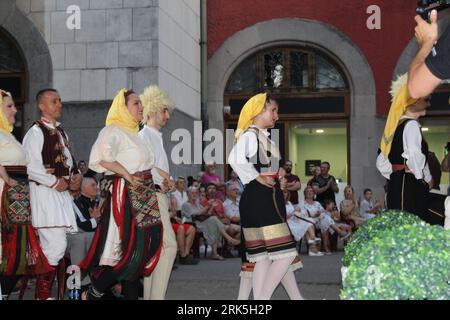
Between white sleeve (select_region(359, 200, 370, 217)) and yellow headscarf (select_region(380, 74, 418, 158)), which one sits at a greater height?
yellow headscarf (select_region(380, 74, 418, 158))

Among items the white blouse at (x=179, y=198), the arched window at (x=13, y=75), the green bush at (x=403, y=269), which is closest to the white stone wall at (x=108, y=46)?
the arched window at (x=13, y=75)

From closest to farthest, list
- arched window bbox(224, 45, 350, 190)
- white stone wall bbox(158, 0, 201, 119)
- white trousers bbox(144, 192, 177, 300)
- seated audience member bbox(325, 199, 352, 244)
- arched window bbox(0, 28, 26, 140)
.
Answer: white trousers bbox(144, 192, 177, 300) < seated audience member bbox(325, 199, 352, 244) < white stone wall bbox(158, 0, 201, 119) < arched window bbox(0, 28, 26, 140) < arched window bbox(224, 45, 350, 190)

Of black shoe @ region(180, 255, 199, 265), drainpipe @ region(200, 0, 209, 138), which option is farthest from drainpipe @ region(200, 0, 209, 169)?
black shoe @ region(180, 255, 199, 265)

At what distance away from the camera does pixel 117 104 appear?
23.9ft

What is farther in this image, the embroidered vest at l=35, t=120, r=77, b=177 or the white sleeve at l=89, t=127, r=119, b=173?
the embroidered vest at l=35, t=120, r=77, b=177

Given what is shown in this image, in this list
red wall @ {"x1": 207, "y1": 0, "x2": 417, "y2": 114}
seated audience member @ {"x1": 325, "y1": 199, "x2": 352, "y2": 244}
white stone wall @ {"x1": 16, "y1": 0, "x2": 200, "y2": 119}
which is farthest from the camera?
red wall @ {"x1": 207, "y1": 0, "x2": 417, "y2": 114}

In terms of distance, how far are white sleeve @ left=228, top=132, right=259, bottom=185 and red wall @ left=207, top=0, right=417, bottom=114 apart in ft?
34.5

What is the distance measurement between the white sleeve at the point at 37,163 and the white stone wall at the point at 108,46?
20.7 ft

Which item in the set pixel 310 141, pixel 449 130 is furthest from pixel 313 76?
pixel 449 130

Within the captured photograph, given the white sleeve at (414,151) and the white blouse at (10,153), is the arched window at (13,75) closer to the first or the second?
the white blouse at (10,153)

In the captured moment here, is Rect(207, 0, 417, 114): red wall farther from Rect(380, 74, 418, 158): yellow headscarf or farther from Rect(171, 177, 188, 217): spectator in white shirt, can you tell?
Rect(380, 74, 418, 158): yellow headscarf

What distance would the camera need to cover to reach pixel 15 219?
24.5ft

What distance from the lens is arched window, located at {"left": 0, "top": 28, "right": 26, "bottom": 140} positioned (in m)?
15.9
